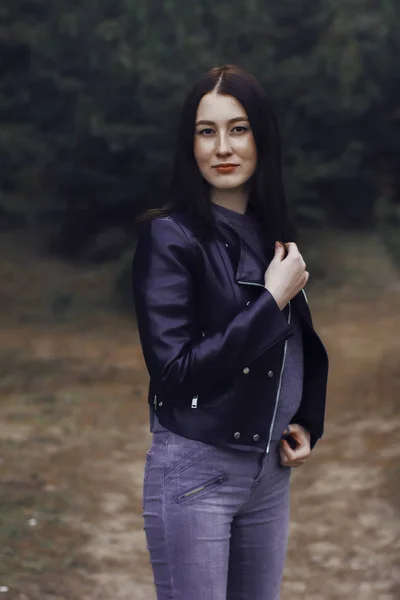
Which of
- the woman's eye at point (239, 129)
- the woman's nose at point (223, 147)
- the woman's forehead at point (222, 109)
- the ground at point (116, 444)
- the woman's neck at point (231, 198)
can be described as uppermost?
the woman's forehead at point (222, 109)

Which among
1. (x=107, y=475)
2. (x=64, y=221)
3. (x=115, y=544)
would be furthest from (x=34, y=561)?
(x=64, y=221)

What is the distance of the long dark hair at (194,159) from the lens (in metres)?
1.91

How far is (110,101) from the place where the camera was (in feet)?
33.4

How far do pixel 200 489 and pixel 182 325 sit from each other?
1.02 feet

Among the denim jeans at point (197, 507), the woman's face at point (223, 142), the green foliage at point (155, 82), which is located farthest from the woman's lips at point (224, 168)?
the green foliage at point (155, 82)

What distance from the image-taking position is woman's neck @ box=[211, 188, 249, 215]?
199 cm

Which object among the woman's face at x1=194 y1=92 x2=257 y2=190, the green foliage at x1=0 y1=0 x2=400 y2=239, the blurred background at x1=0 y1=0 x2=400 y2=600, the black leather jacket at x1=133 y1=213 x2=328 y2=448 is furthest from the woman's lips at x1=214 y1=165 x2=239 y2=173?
the green foliage at x1=0 y1=0 x2=400 y2=239

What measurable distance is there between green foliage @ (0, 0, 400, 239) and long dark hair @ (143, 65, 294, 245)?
784 cm

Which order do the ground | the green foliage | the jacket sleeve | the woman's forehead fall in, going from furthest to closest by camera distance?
the green foliage < the ground < the woman's forehead < the jacket sleeve

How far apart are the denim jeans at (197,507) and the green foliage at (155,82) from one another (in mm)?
8095

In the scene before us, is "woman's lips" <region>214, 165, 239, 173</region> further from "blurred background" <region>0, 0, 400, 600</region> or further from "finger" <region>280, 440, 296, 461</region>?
"blurred background" <region>0, 0, 400, 600</region>

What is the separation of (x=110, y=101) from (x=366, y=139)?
3.49m

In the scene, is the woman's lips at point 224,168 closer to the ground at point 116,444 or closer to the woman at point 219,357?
the woman at point 219,357

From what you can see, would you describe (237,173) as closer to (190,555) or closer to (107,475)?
(190,555)
